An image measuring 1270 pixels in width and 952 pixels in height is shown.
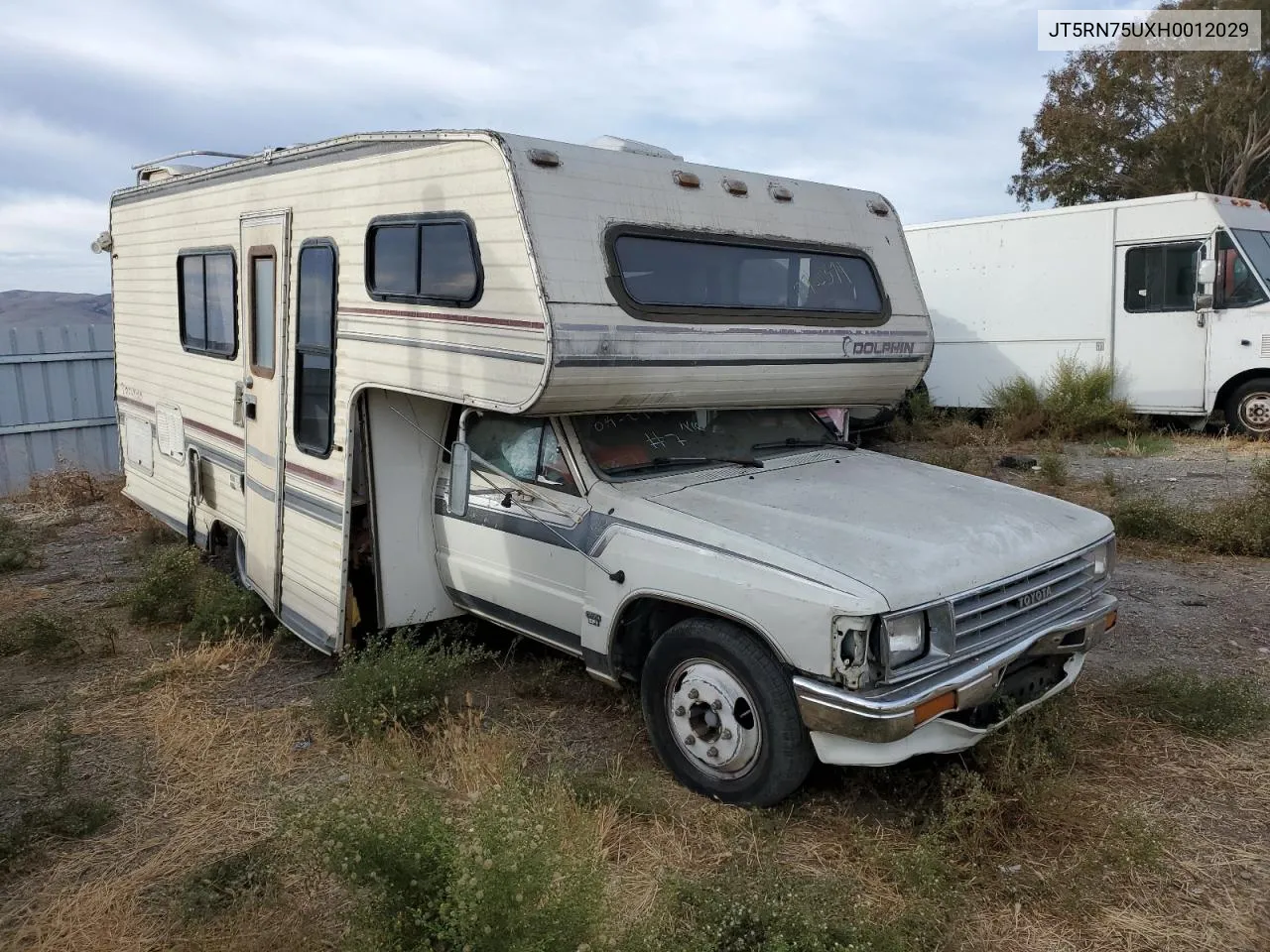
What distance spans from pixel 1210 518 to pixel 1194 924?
5072mm

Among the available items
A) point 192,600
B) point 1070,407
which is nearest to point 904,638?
point 192,600

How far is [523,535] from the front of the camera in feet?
15.3

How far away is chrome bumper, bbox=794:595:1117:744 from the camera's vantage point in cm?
331

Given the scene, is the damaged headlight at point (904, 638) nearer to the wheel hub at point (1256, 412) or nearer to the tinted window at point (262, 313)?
the tinted window at point (262, 313)

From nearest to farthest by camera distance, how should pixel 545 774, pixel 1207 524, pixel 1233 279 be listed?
pixel 545 774 → pixel 1207 524 → pixel 1233 279

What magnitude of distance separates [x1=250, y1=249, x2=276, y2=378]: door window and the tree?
22448 mm

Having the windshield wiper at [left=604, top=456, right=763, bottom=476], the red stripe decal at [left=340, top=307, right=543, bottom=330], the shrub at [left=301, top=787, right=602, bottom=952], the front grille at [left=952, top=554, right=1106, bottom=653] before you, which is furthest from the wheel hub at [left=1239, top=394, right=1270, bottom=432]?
the shrub at [left=301, top=787, right=602, bottom=952]

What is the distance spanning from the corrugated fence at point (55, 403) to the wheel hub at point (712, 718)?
401 inches

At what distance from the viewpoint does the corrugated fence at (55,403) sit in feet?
38.7

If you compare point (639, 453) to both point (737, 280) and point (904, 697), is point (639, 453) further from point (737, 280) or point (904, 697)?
point (904, 697)

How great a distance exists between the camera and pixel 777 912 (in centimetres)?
300

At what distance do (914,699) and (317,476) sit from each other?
340cm

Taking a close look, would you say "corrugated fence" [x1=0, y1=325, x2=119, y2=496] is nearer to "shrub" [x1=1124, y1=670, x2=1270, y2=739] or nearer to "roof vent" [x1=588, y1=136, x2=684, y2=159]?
"roof vent" [x1=588, y1=136, x2=684, y2=159]

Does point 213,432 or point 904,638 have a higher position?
point 213,432
